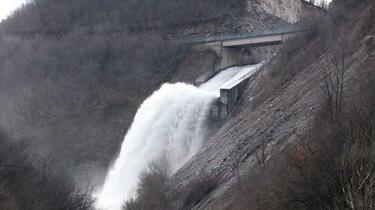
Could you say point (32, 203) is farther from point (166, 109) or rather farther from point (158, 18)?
point (158, 18)

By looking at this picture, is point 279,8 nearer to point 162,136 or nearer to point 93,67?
point 93,67

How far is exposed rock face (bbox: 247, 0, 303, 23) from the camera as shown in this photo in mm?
55375

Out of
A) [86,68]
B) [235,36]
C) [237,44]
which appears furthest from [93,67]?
[237,44]

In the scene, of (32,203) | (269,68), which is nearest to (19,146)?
(32,203)

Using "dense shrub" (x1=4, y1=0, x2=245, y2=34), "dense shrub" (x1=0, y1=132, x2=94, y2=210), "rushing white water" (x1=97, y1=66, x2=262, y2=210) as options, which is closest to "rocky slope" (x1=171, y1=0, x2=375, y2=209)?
"dense shrub" (x1=0, y1=132, x2=94, y2=210)

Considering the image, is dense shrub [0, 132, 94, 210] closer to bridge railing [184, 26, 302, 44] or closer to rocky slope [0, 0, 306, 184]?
rocky slope [0, 0, 306, 184]

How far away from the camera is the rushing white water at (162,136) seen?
3372 centimetres

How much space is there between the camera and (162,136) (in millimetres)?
35812

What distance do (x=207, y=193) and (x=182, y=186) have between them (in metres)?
3.23

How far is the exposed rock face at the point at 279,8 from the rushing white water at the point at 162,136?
1816 cm

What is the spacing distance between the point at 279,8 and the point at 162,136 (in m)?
26.5

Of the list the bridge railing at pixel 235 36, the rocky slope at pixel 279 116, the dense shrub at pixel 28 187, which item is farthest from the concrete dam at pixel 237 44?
the dense shrub at pixel 28 187

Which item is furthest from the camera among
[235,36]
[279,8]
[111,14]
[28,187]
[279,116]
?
[111,14]

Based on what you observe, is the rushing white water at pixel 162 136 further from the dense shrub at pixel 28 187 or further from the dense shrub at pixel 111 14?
the dense shrub at pixel 111 14
